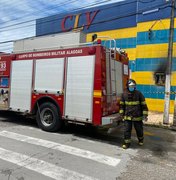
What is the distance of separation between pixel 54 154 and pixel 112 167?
1.50 m

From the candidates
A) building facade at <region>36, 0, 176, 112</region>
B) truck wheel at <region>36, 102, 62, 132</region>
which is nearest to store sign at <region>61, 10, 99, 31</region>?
building facade at <region>36, 0, 176, 112</region>

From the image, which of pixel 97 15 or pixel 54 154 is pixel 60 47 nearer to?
pixel 54 154

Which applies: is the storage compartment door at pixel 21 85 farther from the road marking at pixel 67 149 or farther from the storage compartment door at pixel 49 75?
the road marking at pixel 67 149

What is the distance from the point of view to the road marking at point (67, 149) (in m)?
5.63

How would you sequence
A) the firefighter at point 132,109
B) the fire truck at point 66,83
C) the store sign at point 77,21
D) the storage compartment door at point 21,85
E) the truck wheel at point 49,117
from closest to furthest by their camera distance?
the firefighter at point 132,109 → the fire truck at point 66,83 → the truck wheel at point 49,117 → the storage compartment door at point 21,85 → the store sign at point 77,21

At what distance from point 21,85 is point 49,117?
1.67 m

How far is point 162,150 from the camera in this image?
22.3 feet

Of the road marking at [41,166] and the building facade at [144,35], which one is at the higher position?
the building facade at [144,35]

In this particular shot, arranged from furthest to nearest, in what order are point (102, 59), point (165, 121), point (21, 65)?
point (165, 121), point (21, 65), point (102, 59)

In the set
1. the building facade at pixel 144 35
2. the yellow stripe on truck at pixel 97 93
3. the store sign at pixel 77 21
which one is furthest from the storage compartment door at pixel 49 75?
the store sign at pixel 77 21

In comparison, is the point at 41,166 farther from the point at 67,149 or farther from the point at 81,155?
the point at 67,149

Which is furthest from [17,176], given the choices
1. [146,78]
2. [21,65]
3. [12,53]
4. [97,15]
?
[97,15]

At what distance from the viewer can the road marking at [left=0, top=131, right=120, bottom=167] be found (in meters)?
5.63

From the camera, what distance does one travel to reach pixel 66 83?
25.2 ft
